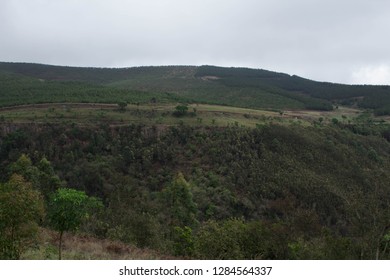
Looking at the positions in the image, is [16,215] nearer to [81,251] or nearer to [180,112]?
[81,251]

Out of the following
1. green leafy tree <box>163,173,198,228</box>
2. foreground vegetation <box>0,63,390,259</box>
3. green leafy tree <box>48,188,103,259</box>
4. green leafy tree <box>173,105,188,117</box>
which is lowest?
green leafy tree <box>163,173,198,228</box>

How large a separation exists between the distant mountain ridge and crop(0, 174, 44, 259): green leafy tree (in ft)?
295

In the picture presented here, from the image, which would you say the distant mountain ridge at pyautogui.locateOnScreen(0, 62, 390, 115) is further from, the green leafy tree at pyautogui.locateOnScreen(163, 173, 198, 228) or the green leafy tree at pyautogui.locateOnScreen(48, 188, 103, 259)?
the green leafy tree at pyautogui.locateOnScreen(48, 188, 103, 259)

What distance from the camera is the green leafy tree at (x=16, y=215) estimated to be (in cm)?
1062

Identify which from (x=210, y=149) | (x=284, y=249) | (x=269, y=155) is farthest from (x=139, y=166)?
(x=284, y=249)

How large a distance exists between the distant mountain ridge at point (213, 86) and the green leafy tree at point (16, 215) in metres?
89.8

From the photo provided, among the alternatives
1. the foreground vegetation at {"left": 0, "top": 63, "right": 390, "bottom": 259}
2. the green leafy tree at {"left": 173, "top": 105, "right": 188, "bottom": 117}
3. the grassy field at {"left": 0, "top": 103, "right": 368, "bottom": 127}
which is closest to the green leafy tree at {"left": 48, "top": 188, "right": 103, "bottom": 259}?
the foreground vegetation at {"left": 0, "top": 63, "right": 390, "bottom": 259}

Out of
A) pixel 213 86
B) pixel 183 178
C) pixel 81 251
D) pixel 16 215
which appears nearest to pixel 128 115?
pixel 183 178

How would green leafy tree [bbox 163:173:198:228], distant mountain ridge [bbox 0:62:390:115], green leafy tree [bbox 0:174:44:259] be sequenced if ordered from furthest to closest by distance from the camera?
1. distant mountain ridge [bbox 0:62:390:115]
2. green leafy tree [bbox 163:173:198:228]
3. green leafy tree [bbox 0:174:44:259]

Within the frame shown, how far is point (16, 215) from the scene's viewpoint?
35.1 ft

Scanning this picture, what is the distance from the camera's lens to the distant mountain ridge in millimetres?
124400

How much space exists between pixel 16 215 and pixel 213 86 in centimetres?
14938

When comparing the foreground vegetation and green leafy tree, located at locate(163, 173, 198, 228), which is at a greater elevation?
the foreground vegetation

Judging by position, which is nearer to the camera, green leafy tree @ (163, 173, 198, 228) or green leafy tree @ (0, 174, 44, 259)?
green leafy tree @ (0, 174, 44, 259)
